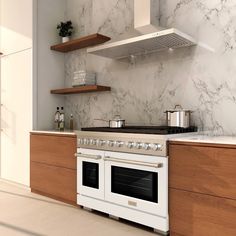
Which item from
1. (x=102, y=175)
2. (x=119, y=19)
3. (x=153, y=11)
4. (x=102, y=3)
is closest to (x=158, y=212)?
(x=102, y=175)

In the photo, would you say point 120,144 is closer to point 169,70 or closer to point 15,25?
point 169,70

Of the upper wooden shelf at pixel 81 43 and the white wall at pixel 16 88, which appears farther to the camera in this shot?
the white wall at pixel 16 88

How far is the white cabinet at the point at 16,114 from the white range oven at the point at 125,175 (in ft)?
3.85

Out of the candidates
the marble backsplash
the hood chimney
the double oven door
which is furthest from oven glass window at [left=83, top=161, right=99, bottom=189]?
the hood chimney

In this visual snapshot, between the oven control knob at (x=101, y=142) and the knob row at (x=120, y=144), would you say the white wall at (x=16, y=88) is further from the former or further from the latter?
the oven control knob at (x=101, y=142)

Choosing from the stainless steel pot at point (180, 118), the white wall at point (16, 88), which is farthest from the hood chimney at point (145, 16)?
the white wall at point (16, 88)

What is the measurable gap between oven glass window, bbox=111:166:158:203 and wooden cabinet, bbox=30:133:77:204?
61cm

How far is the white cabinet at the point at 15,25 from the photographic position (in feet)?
11.3

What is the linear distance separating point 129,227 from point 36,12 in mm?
2767

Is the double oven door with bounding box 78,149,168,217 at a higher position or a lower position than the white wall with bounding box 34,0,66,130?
lower

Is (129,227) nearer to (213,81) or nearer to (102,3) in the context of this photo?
(213,81)

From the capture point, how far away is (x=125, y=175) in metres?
2.29

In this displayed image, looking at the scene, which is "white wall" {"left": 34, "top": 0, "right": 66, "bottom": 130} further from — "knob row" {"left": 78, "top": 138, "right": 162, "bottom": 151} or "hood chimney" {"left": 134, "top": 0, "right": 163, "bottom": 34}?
"hood chimney" {"left": 134, "top": 0, "right": 163, "bottom": 34}

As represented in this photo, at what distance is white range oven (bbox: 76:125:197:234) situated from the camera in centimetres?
206
